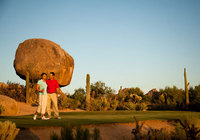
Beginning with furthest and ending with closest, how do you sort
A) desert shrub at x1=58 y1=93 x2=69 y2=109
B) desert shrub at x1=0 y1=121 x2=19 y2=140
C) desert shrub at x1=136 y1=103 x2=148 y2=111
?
desert shrub at x1=136 y1=103 x2=148 y2=111 < desert shrub at x1=58 y1=93 x2=69 y2=109 < desert shrub at x1=0 y1=121 x2=19 y2=140

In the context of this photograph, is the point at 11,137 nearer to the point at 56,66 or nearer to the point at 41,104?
the point at 41,104

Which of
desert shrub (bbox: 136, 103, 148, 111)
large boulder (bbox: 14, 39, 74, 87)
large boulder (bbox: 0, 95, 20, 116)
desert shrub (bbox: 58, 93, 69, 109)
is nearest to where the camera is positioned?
large boulder (bbox: 0, 95, 20, 116)

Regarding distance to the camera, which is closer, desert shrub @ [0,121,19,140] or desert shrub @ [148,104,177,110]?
desert shrub @ [0,121,19,140]

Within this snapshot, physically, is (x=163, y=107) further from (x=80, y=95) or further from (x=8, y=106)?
(x=8, y=106)

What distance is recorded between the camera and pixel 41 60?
28.7 metres

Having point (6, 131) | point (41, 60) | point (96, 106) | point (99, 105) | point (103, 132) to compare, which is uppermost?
point (41, 60)

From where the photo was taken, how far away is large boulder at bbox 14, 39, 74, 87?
28453 mm

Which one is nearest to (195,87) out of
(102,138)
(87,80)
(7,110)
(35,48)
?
(87,80)

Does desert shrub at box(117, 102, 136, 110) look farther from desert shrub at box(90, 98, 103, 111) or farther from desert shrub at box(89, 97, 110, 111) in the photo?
desert shrub at box(90, 98, 103, 111)

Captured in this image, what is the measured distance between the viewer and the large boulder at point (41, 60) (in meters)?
28.5

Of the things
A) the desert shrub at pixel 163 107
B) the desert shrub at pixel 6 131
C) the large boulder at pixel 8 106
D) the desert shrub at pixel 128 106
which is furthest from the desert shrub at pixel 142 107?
the desert shrub at pixel 6 131

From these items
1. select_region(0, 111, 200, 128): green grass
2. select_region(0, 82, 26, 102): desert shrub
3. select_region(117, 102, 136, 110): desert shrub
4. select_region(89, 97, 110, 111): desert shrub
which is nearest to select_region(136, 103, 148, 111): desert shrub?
select_region(117, 102, 136, 110): desert shrub

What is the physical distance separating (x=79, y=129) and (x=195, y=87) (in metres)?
27.7

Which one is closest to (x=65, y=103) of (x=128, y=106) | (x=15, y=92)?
(x=15, y=92)
